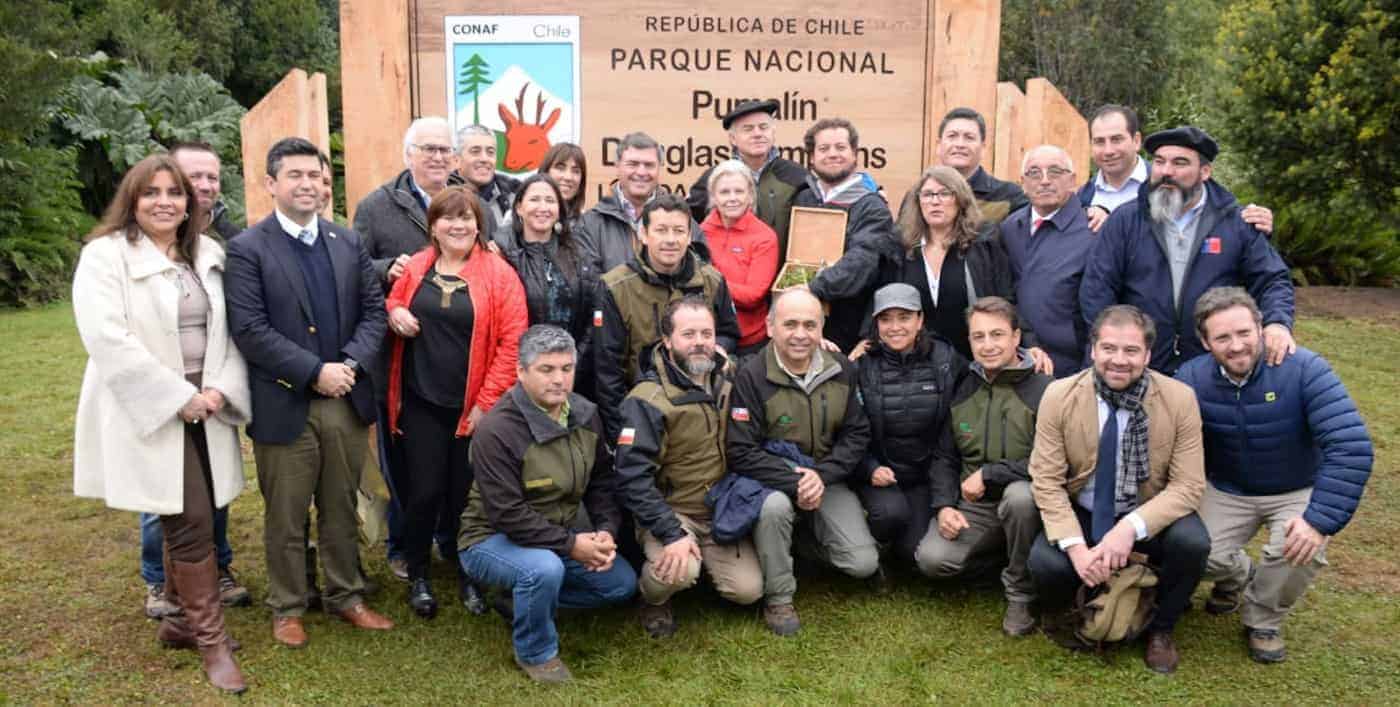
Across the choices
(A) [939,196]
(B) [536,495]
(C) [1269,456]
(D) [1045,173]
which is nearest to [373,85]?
(B) [536,495]

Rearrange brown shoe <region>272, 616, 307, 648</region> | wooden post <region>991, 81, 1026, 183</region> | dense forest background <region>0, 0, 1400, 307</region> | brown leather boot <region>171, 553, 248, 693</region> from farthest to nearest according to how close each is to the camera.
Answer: dense forest background <region>0, 0, 1400, 307</region> → wooden post <region>991, 81, 1026, 183</region> → brown shoe <region>272, 616, 307, 648</region> → brown leather boot <region>171, 553, 248, 693</region>

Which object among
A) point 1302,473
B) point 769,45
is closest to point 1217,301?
point 1302,473

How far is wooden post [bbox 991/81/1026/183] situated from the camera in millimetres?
6168

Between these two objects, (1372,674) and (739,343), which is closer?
(1372,674)

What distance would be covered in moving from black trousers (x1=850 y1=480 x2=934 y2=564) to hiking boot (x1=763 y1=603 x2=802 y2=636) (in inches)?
23.1

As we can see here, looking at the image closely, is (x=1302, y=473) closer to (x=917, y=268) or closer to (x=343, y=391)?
(x=917, y=268)

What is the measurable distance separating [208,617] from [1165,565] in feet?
12.0

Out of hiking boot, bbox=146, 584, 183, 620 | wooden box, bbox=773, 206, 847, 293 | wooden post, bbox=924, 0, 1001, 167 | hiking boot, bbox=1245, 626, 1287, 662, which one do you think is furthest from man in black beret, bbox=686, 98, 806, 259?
hiking boot, bbox=146, 584, 183, 620

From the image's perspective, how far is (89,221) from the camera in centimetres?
1466

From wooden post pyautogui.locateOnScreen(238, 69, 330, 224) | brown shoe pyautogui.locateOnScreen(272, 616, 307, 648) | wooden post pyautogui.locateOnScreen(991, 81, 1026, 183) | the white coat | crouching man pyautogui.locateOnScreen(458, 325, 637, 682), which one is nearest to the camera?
the white coat

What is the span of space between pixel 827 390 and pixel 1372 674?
237 cm

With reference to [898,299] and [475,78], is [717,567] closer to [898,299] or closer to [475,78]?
[898,299]

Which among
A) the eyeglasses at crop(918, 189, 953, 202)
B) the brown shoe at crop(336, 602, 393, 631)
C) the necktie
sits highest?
the eyeglasses at crop(918, 189, 953, 202)

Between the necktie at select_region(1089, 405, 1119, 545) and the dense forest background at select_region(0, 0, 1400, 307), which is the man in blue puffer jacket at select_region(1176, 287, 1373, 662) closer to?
the necktie at select_region(1089, 405, 1119, 545)
